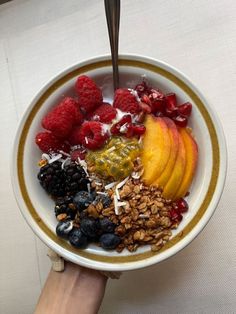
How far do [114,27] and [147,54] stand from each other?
0.18 meters

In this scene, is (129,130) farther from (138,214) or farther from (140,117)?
(138,214)

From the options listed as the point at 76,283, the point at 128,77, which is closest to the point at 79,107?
the point at 128,77

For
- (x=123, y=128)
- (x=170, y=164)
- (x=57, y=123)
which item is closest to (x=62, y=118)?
(x=57, y=123)

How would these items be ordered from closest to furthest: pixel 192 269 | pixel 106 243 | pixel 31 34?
pixel 106 243 < pixel 192 269 < pixel 31 34

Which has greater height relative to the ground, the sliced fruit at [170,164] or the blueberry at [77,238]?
the sliced fruit at [170,164]

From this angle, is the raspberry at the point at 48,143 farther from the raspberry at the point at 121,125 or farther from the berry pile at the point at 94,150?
the raspberry at the point at 121,125

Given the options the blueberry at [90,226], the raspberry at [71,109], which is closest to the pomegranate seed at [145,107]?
the raspberry at [71,109]

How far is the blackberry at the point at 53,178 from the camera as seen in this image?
0.72 metres

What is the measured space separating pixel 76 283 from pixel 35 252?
0.17 m

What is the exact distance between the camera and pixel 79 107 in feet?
2.51

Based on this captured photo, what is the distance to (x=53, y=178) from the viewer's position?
72 cm

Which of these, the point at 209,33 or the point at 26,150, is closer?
the point at 26,150

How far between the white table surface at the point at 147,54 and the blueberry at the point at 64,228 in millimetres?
195

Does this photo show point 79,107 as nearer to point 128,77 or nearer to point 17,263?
point 128,77
